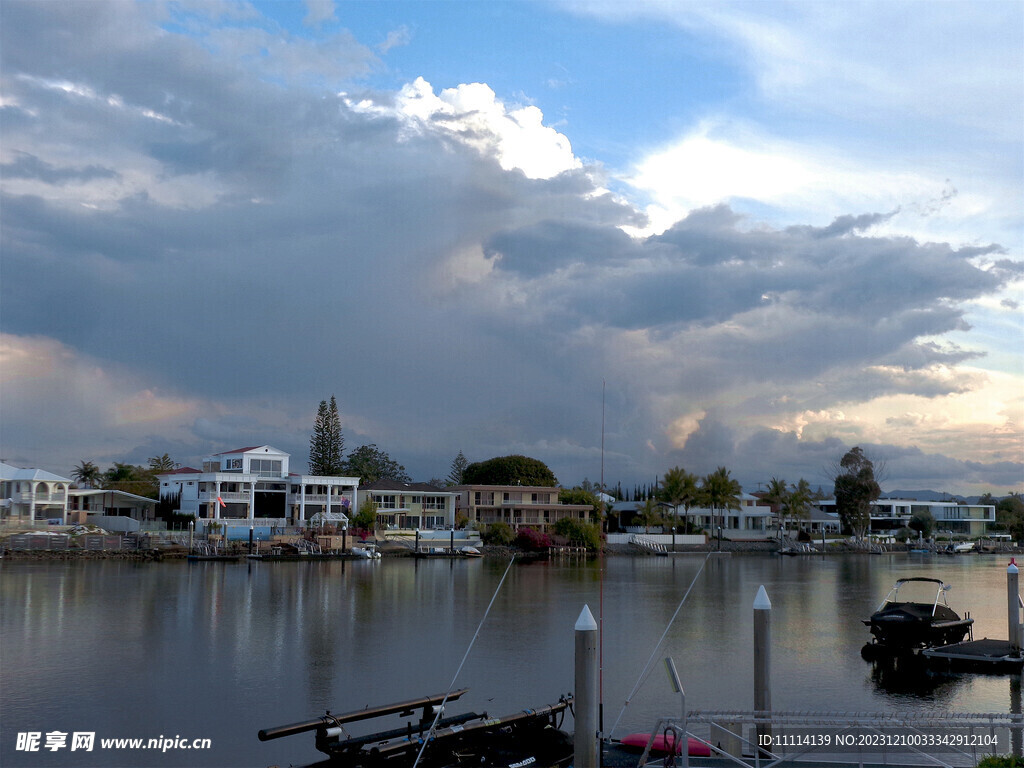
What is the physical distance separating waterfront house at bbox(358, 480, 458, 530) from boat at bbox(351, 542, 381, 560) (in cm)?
1257

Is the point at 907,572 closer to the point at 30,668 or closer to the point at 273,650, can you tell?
the point at 273,650

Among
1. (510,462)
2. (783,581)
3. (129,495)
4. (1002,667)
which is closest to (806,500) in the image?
(510,462)

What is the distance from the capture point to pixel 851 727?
11766 millimetres

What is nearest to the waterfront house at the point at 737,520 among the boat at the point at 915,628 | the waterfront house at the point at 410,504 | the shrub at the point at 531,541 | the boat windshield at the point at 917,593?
the shrub at the point at 531,541

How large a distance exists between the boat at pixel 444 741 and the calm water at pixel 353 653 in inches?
110

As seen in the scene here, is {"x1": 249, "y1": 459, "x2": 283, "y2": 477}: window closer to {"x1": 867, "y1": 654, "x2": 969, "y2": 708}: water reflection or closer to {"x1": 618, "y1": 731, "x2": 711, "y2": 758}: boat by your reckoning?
{"x1": 867, "y1": 654, "x2": 969, "y2": 708}: water reflection

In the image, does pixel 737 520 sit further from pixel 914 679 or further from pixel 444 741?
pixel 444 741

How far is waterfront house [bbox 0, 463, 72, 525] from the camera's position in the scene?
72125 millimetres

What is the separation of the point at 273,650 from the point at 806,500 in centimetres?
10905

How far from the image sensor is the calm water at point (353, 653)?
19.1m

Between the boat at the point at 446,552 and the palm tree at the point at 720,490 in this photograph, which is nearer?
the boat at the point at 446,552

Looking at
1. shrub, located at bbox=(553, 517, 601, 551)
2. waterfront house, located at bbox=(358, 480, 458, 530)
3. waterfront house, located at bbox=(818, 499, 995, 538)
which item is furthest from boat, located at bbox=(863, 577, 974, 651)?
waterfront house, located at bbox=(818, 499, 995, 538)

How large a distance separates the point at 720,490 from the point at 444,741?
100804mm

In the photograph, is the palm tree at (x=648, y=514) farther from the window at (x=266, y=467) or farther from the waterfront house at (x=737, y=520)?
the window at (x=266, y=467)
